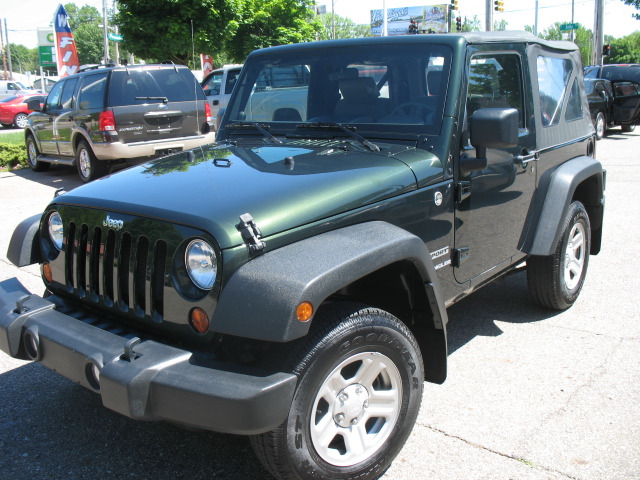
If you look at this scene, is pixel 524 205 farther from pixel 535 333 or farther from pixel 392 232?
pixel 392 232

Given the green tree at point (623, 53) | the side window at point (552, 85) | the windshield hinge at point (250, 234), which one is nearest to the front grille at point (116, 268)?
the windshield hinge at point (250, 234)

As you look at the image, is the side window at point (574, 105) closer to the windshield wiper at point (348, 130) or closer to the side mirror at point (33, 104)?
the windshield wiper at point (348, 130)

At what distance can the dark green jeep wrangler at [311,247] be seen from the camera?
7.72ft

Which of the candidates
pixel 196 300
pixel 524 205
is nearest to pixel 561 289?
pixel 524 205

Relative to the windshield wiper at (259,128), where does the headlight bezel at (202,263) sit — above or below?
below

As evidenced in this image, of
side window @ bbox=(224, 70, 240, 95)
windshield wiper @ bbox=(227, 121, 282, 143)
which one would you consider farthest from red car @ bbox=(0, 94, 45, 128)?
windshield wiper @ bbox=(227, 121, 282, 143)

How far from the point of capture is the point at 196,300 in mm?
2514

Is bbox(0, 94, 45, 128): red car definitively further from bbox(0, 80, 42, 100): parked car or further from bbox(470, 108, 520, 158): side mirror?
bbox(470, 108, 520, 158): side mirror

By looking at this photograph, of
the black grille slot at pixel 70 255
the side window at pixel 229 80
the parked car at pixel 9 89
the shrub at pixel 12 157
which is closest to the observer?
the black grille slot at pixel 70 255

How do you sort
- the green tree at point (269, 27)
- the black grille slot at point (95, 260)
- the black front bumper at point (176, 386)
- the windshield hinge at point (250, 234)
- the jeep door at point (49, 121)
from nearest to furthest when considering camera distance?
the black front bumper at point (176, 386) < the windshield hinge at point (250, 234) < the black grille slot at point (95, 260) < the jeep door at point (49, 121) < the green tree at point (269, 27)

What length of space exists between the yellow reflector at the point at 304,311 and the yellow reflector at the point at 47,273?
62.7 inches

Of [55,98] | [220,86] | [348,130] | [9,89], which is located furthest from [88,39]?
[348,130]

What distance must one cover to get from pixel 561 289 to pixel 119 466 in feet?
10.4

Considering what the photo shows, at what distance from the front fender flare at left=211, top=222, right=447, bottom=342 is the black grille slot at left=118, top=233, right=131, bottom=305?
0.64 meters
